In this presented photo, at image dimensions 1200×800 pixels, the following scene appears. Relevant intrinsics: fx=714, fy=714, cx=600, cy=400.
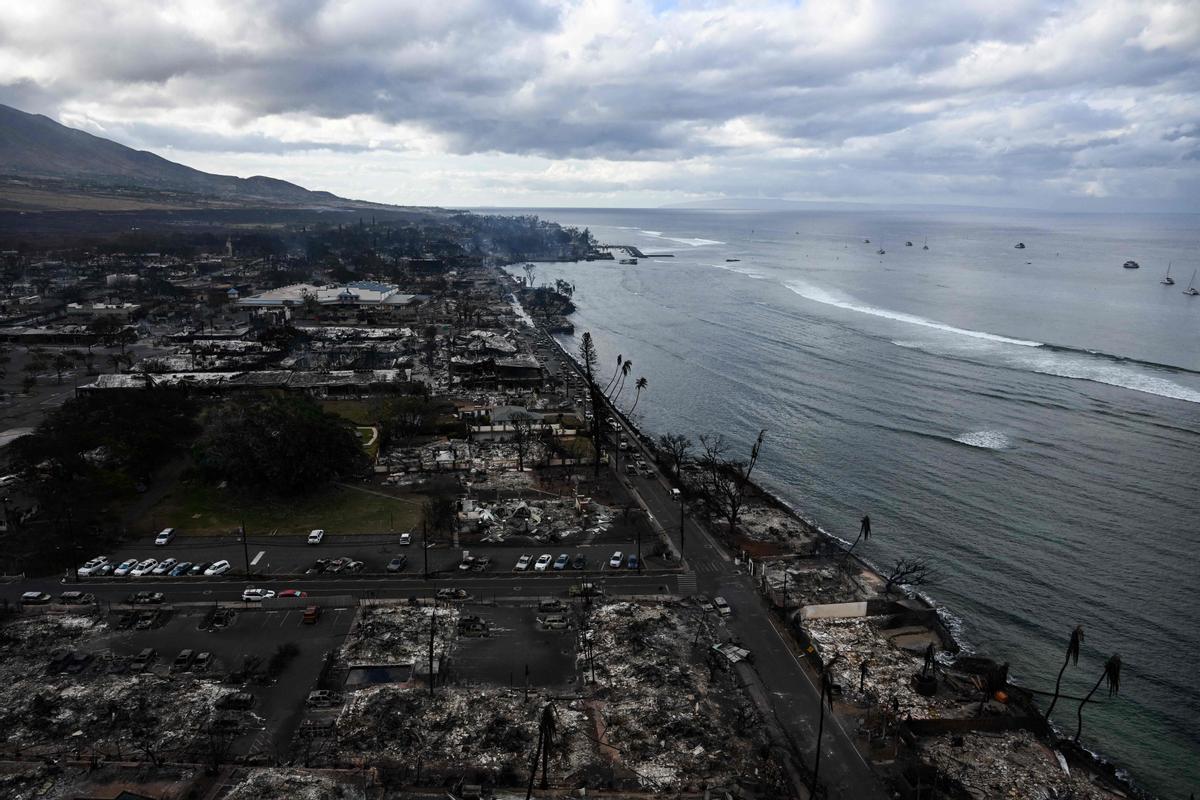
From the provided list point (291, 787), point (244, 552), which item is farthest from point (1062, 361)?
point (291, 787)

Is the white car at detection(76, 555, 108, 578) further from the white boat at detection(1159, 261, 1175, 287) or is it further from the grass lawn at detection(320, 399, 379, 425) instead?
the white boat at detection(1159, 261, 1175, 287)

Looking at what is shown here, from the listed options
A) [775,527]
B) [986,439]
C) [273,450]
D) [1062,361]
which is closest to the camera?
[273,450]

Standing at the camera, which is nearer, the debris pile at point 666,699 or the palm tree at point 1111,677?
the debris pile at point 666,699

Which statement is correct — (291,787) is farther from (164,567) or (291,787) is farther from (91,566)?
(91,566)

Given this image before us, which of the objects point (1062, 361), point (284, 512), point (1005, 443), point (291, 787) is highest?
point (1062, 361)

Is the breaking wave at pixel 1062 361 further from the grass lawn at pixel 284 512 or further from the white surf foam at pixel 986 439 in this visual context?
the grass lawn at pixel 284 512

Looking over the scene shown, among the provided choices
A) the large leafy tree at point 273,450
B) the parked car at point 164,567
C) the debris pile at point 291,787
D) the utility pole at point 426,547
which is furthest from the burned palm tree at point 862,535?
the parked car at point 164,567

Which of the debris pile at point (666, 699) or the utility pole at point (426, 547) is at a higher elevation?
the utility pole at point (426, 547)
